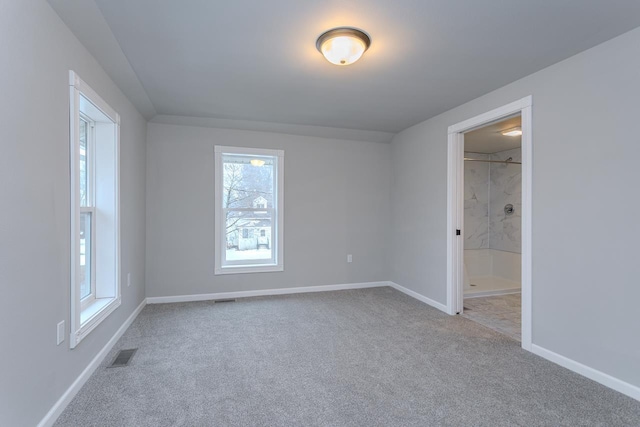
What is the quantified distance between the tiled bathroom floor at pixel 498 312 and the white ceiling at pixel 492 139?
2162 millimetres

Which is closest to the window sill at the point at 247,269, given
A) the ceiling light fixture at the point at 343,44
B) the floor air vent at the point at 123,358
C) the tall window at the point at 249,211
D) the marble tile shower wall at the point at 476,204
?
the tall window at the point at 249,211

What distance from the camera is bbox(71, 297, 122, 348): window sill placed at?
2161 millimetres

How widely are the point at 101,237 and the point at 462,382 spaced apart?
120 inches

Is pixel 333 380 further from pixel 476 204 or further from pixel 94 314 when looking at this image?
pixel 476 204

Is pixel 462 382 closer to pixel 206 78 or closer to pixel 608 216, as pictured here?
pixel 608 216

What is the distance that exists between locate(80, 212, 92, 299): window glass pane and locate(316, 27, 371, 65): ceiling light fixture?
2284mm

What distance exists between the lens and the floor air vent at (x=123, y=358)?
8.19 feet

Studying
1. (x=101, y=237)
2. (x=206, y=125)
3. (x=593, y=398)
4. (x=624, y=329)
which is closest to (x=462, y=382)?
(x=593, y=398)

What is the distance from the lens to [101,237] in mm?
2828

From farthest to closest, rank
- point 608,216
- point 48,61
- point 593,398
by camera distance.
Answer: point 608,216 < point 593,398 < point 48,61

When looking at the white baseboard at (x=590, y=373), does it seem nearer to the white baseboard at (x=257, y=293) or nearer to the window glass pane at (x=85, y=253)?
the white baseboard at (x=257, y=293)

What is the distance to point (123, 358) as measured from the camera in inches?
102

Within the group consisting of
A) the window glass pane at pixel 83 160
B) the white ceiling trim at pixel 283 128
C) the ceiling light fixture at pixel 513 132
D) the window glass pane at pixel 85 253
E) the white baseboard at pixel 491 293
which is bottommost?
the white baseboard at pixel 491 293

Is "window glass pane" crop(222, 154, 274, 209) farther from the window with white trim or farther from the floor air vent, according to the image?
the floor air vent
